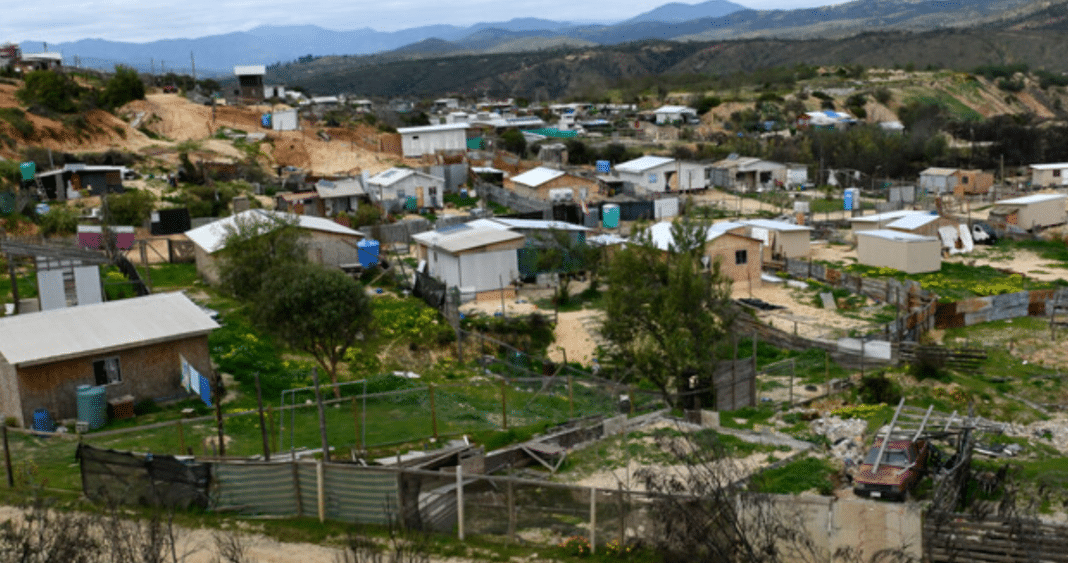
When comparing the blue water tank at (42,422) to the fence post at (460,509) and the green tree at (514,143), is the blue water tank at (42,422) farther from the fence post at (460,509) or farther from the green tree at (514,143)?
the green tree at (514,143)

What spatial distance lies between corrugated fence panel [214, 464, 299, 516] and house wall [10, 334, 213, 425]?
621 centimetres

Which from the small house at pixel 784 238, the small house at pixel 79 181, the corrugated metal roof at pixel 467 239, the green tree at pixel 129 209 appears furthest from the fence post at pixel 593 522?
the small house at pixel 79 181

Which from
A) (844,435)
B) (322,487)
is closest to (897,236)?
(844,435)

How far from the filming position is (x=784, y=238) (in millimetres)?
34750

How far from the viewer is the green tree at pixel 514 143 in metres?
65.2

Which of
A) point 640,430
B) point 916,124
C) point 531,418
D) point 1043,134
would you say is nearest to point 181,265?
point 531,418

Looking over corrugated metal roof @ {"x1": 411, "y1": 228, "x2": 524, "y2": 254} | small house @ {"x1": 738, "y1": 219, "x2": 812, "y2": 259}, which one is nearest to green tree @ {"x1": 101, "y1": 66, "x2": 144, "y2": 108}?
corrugated metal roof @ {"x1": 411, "y1": 228, "x2": 524, "y2": 254}

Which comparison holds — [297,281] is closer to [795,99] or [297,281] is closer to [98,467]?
[98,467]

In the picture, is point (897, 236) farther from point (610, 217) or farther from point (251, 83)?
point (251, 83)

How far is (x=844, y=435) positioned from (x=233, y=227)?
1784 cm

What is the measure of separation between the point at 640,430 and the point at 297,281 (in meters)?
7.26

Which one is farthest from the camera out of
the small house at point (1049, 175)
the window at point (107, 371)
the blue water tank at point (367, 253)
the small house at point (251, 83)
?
the small house at point (251, 83)

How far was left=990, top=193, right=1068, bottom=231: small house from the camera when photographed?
3969 cm

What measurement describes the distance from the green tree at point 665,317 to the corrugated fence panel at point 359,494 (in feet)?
27.6
